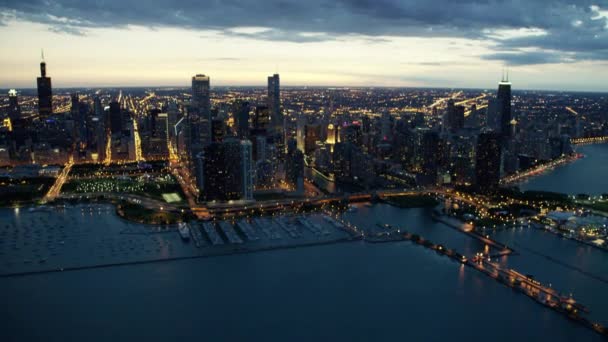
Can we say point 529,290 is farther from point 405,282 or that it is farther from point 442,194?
point 442,194

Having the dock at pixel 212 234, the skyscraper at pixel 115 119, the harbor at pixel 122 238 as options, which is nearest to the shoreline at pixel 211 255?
the harbor at pixel 122 238

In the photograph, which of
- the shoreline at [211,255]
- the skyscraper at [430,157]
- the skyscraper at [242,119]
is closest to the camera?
the shoreline at [211,255]

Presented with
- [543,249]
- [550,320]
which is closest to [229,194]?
[543,249]

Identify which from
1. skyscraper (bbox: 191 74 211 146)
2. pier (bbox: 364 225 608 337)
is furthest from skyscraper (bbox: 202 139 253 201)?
skyscraper (bbox: 191 74 211 146)

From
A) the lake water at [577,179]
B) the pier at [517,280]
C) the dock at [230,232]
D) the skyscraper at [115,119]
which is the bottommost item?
the pier at [517,280]

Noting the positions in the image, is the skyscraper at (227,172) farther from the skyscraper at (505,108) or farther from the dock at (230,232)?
the skyscraper at (505,108)

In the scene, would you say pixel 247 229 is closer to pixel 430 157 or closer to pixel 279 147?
pixel 430 157
